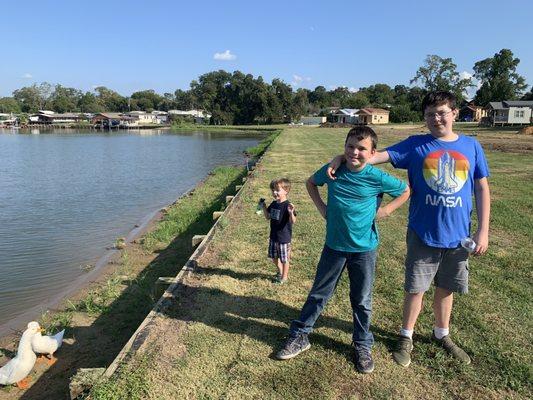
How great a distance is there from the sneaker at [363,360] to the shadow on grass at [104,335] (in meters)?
2.60

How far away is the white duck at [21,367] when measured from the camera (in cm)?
401

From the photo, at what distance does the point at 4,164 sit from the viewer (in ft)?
82.9

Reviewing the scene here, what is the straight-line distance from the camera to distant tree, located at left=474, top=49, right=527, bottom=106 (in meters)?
71.1

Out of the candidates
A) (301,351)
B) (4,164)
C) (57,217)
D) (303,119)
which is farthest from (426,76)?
(301,351)

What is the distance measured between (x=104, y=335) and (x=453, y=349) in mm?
3825

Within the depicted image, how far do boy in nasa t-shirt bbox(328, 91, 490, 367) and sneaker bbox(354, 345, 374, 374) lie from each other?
0.26m

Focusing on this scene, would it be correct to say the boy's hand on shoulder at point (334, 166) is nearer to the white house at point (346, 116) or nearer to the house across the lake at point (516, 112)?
the house across the lake at point (516, 112)

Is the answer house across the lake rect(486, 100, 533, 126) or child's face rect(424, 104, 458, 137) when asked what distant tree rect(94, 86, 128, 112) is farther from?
child's face rect(424, 104, 458, 137)

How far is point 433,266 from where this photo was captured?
3330mm

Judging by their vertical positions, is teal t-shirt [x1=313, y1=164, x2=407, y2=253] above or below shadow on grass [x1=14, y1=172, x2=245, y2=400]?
above

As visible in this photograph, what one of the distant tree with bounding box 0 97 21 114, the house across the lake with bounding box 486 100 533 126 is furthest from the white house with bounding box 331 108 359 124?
the distant tree with bounding box 0 97 21 114

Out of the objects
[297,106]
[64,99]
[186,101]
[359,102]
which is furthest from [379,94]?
[64,99]

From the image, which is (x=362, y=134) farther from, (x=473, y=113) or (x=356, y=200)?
(x=473, y=113)

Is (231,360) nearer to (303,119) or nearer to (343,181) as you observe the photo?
(343,181)
